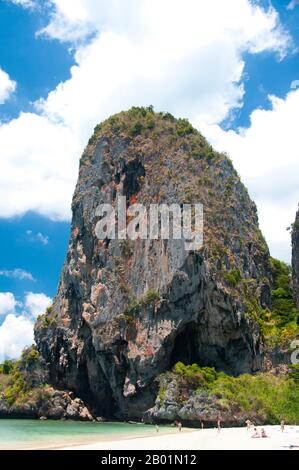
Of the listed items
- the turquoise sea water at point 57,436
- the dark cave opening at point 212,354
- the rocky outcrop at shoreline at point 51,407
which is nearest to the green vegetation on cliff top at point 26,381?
the rocky outcrop at shoreline at point 51,407

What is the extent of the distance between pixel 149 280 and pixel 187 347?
6.29 meters

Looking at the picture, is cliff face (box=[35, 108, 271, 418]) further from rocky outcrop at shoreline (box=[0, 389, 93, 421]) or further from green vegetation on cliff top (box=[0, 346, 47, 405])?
green vegetation on cliff top (box=[0, 346, 47, 405])

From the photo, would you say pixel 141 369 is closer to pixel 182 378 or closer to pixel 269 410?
pixel 182 378

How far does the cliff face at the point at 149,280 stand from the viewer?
135ft

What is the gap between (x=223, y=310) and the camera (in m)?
41.3

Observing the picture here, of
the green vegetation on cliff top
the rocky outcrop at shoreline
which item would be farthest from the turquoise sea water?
the green vegetation on cliff top

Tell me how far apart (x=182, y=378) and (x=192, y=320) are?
513cm

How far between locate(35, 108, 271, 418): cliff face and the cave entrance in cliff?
81mm

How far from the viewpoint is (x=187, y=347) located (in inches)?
1688

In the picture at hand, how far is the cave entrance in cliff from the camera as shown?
4197 centimetres

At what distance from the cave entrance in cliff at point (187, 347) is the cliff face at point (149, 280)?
8 cm

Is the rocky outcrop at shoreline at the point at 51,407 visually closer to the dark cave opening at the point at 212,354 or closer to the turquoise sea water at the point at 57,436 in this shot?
the dark cave opening at the point at 212,354

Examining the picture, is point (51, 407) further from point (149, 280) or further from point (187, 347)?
point (149, 280)

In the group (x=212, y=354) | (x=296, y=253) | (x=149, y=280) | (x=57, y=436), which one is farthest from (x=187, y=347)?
(x=57, y=436)
